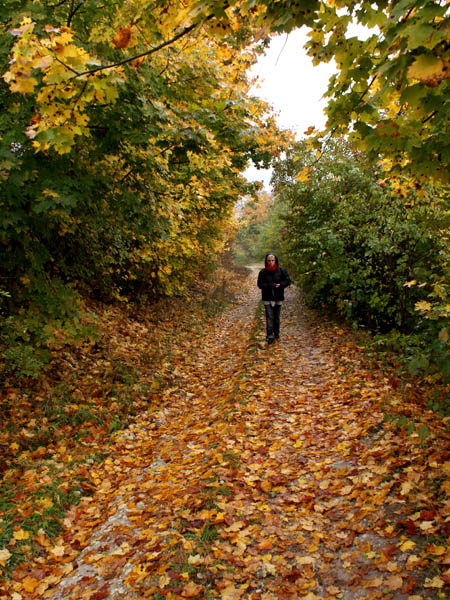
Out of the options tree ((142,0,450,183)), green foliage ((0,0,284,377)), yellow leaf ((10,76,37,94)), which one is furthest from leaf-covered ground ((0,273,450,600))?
yellow leaf ((10,76,37,94))

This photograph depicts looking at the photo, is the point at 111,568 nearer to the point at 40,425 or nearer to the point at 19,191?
the point at 40,425

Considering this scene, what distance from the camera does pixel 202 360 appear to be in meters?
9.29

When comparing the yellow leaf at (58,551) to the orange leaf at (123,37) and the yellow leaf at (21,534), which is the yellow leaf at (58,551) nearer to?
the yellow leaf at (21,534)

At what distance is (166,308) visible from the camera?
12.4 m

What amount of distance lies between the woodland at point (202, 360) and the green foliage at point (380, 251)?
62mm

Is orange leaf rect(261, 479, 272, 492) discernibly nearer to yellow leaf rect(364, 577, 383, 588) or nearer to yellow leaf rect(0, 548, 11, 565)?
yellow leaf rect(364, 577, 383, 588)

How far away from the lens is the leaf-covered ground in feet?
9.24

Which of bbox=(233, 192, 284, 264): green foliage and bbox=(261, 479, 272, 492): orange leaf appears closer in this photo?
bbox=(261, 479, 272, 492): orange leaf

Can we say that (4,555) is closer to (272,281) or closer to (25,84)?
(25,84)

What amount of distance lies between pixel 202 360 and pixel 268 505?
571 centimetres

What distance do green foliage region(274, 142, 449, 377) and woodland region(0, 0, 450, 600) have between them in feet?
0.20

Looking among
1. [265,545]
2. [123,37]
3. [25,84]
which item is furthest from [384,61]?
[265,545]

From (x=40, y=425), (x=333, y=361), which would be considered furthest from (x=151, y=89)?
(x=333, y=361)

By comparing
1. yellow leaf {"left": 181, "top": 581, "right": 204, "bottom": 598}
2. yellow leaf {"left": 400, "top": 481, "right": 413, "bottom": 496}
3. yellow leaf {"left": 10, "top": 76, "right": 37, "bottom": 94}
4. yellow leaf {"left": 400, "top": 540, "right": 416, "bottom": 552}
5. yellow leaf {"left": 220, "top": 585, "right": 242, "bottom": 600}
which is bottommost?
yellow leaf {"left": 181, "top": 581, "right": 204, "bottom": 598}
